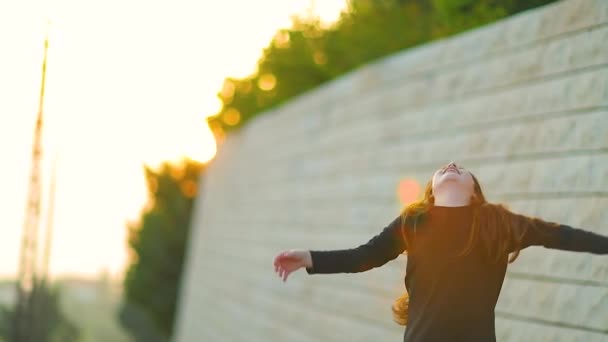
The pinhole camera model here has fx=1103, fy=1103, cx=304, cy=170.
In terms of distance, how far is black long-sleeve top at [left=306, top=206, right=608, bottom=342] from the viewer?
14.8 feet

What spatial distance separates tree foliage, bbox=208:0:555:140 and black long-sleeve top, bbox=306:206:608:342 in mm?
3919

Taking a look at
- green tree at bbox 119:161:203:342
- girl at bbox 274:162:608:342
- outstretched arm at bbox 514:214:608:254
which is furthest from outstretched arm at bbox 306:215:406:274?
green tree at bbox 119:161:203:342

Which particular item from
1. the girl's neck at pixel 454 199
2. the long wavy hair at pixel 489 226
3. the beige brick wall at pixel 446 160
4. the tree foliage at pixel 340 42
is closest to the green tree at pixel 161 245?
the tree foliage at pixel 340 42

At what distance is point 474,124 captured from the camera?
842 cm

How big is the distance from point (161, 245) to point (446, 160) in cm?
3234

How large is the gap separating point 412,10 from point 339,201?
3.43m

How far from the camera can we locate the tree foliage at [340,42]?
9547 mm

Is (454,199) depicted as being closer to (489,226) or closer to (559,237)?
(489,226)

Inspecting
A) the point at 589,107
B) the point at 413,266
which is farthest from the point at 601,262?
the point at 413,266

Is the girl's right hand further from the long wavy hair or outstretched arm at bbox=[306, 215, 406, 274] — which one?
the long wavy hair

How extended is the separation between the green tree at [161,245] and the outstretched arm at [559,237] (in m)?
35.9

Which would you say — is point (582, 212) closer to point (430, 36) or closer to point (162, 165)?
point (430, 36)

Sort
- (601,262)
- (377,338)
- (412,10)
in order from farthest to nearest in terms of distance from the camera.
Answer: (412,10)
(377,338)
(601,262)

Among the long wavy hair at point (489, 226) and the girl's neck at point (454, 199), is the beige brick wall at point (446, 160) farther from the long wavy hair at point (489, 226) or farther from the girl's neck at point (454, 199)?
the girl's neck at point (454, 199)
